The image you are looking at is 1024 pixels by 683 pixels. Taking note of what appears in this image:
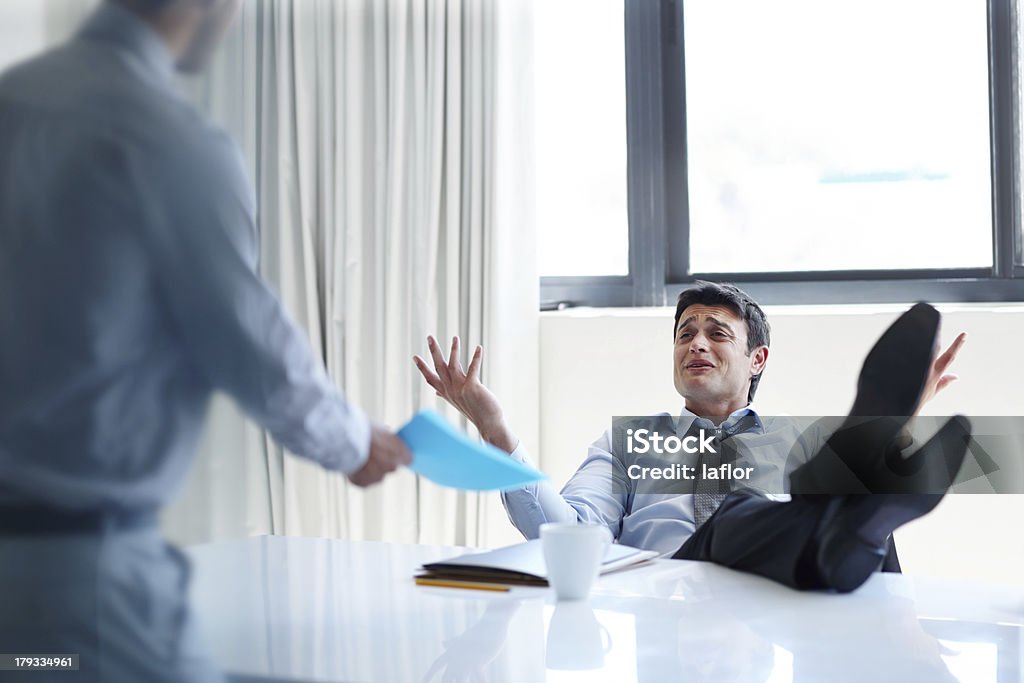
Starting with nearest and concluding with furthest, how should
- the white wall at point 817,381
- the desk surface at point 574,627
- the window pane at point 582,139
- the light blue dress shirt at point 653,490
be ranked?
1. the desk surface at point 574,627
2. the light blue dress shirt at point 653,490
3. the white wall at point 817,381
4. the window pane at point 582,139

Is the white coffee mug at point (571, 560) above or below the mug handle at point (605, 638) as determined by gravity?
above

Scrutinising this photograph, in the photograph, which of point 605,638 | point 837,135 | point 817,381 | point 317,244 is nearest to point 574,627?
point 605,638

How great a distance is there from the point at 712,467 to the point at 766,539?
78 centimetres

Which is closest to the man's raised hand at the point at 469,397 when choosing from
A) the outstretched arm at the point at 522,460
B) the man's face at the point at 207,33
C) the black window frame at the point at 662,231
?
the outstretched arm at the point at 522,460

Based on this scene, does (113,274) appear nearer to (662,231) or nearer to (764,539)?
(764,539)

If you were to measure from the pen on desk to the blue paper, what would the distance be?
0.39 metres

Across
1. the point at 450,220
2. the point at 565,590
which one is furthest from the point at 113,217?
the point at 450,220

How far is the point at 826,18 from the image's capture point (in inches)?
101

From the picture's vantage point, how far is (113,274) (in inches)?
16.6

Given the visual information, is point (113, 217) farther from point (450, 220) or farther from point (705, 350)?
point (450, 220)

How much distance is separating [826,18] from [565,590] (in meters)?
2.12

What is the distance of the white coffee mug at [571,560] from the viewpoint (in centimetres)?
87

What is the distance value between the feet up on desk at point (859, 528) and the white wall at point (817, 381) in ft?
4.00

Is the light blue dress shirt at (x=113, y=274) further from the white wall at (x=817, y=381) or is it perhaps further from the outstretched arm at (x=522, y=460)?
the white wall at (x=817, y=381)
